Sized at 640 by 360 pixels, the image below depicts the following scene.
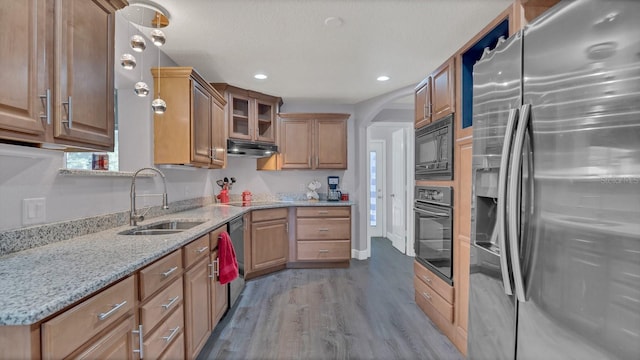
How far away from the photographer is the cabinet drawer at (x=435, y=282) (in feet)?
6.89

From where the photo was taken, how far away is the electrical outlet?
134 centimetres

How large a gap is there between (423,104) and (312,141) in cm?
191

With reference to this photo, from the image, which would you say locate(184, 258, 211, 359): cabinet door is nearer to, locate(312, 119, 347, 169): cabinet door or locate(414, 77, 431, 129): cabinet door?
locate(414, 77, 431, 129): cabinet door

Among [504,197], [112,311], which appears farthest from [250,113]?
[504,197]

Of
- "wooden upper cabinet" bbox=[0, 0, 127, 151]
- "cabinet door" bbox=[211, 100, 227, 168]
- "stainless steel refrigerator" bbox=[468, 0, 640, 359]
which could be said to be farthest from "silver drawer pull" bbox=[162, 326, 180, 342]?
"cabinet door" bbox=[211, 100, 227, 168]

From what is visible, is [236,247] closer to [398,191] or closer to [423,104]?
[423,104]

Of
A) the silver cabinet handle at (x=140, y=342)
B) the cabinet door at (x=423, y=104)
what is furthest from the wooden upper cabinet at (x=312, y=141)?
the silver cabinet handle at (x=140, y=342)

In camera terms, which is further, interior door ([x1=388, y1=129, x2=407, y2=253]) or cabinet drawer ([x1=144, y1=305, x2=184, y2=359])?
interior door ([x1=388, y1=129, x2=407, y2=253])

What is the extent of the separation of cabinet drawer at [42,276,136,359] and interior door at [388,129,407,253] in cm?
413

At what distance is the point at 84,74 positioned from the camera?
1.26 m

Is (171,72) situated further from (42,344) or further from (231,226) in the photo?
(42,344)

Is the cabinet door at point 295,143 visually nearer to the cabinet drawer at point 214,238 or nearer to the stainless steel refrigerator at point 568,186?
the cabinet drawer at point 214,238

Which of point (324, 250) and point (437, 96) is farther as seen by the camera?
point (324, 250)

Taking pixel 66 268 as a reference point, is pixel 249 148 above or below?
above
